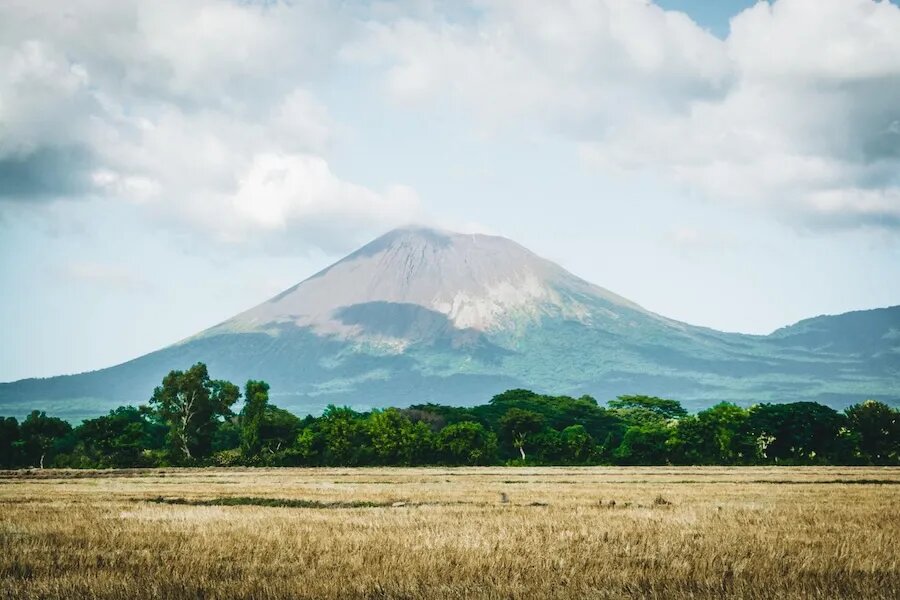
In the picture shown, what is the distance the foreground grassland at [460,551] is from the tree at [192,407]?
73420 millimetres

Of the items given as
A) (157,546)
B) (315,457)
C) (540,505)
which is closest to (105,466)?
(315,457)

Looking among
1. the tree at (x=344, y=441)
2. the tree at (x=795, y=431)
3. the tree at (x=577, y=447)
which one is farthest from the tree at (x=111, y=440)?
the tree at (x=795, y=431)

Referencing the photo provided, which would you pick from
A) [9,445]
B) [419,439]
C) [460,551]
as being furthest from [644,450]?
[460,551]

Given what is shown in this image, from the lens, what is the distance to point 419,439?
87.0 m

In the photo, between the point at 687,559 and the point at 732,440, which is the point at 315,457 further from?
the point at 687,559

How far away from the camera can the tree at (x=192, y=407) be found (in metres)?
98.1

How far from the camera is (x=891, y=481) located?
42.8 metres

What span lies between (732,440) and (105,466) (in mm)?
64932

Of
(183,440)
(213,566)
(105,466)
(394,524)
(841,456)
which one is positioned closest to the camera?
(213,566)

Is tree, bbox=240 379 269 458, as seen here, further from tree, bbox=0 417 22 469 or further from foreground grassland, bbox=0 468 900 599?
foreground grassland, bbox=0 468 900 599

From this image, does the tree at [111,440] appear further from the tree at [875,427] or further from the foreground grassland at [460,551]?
the tree at [875,427]

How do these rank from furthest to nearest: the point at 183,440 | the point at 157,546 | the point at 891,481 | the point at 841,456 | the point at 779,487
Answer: the point at 183,440, the point at 841,456, the point at 891,481, the point at 779,487, the point at 157,546

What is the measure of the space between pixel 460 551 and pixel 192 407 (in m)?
90.9

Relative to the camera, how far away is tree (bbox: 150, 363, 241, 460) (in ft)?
322
